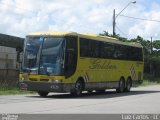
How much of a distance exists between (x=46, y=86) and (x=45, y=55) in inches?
62.6

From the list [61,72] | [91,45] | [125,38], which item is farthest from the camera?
[125,38]

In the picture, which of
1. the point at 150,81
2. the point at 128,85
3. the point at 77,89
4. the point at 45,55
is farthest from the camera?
the point at 150,81

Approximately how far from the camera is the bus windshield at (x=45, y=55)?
82.9ft

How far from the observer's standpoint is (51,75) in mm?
25328

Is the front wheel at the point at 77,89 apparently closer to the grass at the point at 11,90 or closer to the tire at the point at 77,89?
the tire at the point at 77,89

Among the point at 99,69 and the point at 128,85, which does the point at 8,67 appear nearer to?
the point at 128,85

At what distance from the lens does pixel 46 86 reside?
1000 inches

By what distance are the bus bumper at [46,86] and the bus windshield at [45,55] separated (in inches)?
22.6

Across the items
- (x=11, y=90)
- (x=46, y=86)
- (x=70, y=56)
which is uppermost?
(x=70, y=56)

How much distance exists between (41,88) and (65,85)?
1.26 meters

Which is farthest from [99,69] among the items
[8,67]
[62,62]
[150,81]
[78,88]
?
[150,81]

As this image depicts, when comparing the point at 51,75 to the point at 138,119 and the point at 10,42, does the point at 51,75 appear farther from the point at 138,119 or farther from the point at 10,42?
the point at 10,42

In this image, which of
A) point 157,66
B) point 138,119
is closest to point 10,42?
point 138,119

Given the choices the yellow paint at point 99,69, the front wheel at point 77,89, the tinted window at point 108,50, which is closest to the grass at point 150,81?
the tinted window at point 108,50
